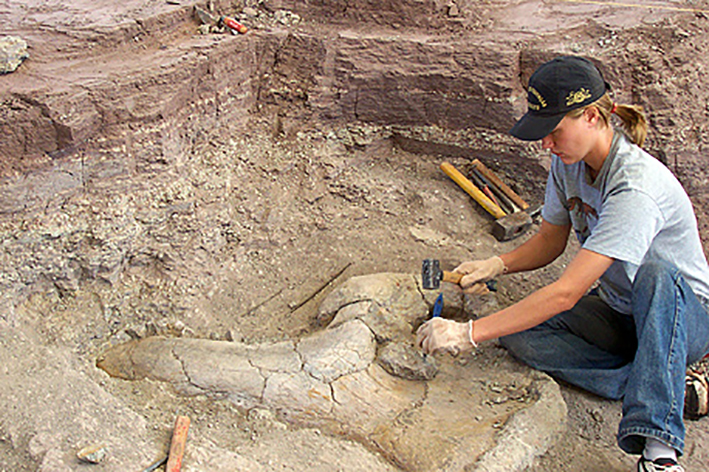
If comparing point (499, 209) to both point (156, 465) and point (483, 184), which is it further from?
point (156, 465)

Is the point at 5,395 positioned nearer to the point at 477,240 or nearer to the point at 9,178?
the point at 9,178

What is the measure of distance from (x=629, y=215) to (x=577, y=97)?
1.50 feet

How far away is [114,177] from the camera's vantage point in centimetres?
337

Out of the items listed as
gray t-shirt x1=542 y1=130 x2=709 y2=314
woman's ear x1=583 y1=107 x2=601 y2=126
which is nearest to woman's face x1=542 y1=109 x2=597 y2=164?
woman's ear x1=583 y1=107 x2=601 y2=126

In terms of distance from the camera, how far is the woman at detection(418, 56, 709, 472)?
Answer: 2.22m

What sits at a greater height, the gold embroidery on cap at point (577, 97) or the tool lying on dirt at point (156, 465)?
the gold embroidery on cap at point (577, 97)

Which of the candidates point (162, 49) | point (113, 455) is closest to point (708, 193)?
point (162, 49)

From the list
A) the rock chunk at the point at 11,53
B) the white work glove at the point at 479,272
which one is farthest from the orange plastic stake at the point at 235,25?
the white work glove at the point at 479,272

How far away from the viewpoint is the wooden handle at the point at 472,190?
13.2 ft

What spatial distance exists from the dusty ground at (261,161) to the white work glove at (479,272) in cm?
49

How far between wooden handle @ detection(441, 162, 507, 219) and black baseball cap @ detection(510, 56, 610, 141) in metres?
1.76

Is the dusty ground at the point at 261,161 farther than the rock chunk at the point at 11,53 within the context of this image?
No

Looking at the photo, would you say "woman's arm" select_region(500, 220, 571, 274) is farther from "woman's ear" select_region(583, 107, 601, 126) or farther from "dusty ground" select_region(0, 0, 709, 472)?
"woman's ear" select_region(583, 107, 601, 126)

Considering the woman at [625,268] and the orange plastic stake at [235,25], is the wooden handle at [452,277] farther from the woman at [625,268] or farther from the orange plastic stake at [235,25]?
the orange plastic stake at [235,25]
